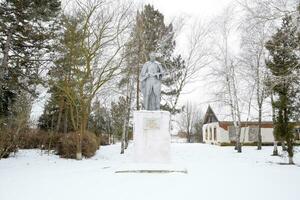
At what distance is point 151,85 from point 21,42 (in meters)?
8.82

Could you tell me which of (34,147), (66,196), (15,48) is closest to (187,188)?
(66,196)

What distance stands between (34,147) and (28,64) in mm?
13371

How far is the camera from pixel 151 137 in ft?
34.4

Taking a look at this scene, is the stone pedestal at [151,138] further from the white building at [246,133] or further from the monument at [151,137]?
the white building at [246,133]

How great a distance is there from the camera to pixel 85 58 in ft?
57.3

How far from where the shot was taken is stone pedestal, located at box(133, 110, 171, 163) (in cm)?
1042

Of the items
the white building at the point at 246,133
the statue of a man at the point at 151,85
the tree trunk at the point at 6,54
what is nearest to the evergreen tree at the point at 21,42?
the tree trunk at the point at 6,54

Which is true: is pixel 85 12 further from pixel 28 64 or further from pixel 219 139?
pixel 219 139

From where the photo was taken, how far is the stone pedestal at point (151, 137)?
10.4 metres

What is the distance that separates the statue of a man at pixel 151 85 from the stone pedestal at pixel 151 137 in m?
0.58

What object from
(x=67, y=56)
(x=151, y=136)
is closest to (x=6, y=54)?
(x=67, y=56)

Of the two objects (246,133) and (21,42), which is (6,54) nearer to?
(21,42)

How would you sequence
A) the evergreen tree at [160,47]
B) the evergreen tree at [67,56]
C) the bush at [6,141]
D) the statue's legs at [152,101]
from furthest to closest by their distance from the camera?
1. the evergreen tree at [160,47]
2. the evergreen tree at [67,56]
3. the bush at [6,141]
4. the statue's legs at [152,101]

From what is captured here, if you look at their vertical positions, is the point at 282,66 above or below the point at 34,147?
above
